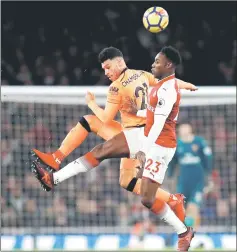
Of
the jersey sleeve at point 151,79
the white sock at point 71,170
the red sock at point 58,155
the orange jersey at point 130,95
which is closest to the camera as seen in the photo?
the orange jersey at point 130,95

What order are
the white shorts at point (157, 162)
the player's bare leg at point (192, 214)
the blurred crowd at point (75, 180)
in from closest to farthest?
the white shorts at point (157, 162) → the player's bare leg at point (192, 214) → the blurred crowd at point (75, 180)

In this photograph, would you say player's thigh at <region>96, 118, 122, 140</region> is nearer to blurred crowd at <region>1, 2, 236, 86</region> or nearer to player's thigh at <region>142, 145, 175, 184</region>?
player's thigh at <region>142, 145, 175, 184</region>

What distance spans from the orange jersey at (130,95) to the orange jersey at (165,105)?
1.43 ft

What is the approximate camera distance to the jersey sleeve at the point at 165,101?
930 centimetres

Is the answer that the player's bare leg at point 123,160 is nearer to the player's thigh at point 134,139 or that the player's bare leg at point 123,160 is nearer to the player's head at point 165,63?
the player's thigh at point 134,139

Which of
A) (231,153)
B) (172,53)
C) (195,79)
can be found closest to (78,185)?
(231,153)

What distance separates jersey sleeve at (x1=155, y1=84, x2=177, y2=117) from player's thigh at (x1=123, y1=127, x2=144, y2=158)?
0.54 metres

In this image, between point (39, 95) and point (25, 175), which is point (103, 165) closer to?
point (25, 175)

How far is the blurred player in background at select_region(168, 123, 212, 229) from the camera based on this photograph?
15.1 metres

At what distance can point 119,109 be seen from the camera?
10047mm

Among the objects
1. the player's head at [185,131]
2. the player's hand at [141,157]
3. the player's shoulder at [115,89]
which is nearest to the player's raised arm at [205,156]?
the player's head at [185,131]

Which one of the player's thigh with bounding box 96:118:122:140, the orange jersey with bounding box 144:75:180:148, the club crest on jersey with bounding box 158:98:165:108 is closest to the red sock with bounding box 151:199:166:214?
the orange jersey with bounding box 144:75:180:148

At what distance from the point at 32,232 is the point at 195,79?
263 inches

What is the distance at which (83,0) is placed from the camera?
22.1 metres
